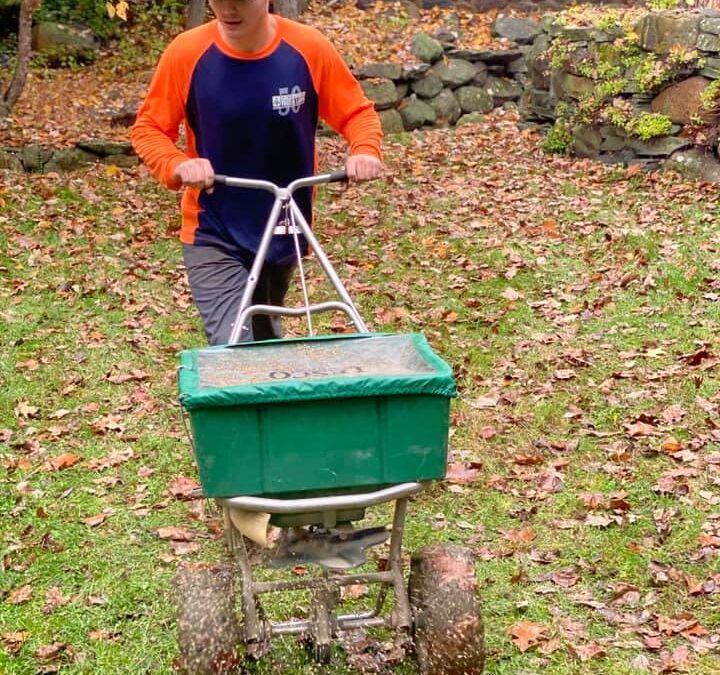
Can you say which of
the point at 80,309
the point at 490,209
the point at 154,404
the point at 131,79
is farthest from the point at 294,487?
the point at 131,79

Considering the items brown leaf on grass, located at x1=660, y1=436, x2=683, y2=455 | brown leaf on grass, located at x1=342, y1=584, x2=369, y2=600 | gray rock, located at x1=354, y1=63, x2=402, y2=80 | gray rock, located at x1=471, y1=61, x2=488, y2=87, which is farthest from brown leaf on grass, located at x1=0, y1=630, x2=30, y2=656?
gray rock, located at x1=471, y1=61, x2=488, y2=87

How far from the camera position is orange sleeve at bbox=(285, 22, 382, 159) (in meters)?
4.25

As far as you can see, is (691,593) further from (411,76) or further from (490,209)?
(411,76)

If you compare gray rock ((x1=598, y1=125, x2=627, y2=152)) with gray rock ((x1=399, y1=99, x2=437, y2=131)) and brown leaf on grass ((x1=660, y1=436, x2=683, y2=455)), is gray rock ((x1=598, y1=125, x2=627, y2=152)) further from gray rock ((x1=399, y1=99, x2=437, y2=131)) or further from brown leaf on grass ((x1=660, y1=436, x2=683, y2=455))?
brown leaf on grass ((x1=660, y1=436, x2=683, y2=455))

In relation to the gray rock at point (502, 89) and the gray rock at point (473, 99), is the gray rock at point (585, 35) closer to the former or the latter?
the gray rock at point (473, 99)

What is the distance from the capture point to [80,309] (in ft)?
27.4

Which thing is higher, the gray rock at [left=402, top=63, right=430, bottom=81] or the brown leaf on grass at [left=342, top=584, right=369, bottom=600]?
the gray rock at [left=402, top=63, right=430, bottom=81]

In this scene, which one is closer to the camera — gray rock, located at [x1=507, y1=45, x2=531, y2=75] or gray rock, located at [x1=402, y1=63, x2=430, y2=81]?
gray rock, located at [x1=402, y1=63, x2=430, y2=81]

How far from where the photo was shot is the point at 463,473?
18.0 ft

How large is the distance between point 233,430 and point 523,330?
4707mm

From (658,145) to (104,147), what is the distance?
624 cm

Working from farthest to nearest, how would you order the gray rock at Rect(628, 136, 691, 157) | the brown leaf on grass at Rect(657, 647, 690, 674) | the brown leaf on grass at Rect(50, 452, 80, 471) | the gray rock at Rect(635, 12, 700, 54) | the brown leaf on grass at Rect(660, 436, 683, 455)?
Result: the gray rock at Rect(628, 136, 691, 157) < the gray rock at Rect(635, 12, 700, 54) < the brown leaf on grass at Rect(50, 452, 80, 471) < the brown leaf on grass at Rect(660, 436, 683, 455) < the brown leaf on grass at Rect(657, 647, 690, 674)

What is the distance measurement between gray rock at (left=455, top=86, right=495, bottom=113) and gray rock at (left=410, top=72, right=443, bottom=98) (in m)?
0.40

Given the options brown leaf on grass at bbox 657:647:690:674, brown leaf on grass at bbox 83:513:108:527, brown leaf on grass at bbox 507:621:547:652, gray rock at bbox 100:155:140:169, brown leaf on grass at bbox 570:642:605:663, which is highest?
gray rock at bbox 100:155:140:169
